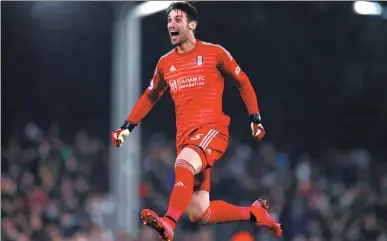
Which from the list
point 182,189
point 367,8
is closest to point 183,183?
point 182,189

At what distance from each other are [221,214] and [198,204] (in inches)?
14.5

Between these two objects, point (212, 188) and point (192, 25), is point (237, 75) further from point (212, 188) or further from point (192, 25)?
point (212, 188)

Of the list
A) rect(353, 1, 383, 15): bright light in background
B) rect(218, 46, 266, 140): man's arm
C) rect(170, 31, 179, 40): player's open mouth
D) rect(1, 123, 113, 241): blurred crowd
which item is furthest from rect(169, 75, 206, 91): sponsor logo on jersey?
rect(353, 1, 383, 15): bright light in background

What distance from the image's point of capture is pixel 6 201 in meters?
16.9

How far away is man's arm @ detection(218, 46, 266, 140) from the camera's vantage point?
922 cm

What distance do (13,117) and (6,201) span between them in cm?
390

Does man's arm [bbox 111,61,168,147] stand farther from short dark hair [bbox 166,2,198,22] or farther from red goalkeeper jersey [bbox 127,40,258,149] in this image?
short dark hair [bbox 166,2,198,22]

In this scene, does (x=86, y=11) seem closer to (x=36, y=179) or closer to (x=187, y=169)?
(x=36, y=179)

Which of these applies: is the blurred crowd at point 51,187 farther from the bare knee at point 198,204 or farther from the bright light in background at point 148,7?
the bare knee at point 198,204

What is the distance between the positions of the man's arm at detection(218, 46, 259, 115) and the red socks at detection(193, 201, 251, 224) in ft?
3.02

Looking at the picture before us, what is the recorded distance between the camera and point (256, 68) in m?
22.0

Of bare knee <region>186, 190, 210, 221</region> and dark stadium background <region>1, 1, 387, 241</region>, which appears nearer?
bare knee <region>186, 190, 210, 221</region>

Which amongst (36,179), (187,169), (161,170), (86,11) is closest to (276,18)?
(86,11)

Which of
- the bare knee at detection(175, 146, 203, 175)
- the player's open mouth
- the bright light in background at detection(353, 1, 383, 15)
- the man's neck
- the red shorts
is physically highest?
the bright light in background at detection(353, 1, 383, 15)
